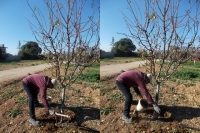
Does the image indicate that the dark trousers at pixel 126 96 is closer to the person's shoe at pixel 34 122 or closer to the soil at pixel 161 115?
the soil at pixel 161 115

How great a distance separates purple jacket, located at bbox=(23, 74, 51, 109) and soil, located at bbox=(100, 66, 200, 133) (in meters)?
1.24

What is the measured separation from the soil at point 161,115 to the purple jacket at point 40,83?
1.24 m

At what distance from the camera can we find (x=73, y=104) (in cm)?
446

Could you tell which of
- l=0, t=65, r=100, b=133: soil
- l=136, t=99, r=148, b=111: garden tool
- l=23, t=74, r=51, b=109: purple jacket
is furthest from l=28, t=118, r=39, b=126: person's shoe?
l=136, t=99, r=148, b=111: garden tool

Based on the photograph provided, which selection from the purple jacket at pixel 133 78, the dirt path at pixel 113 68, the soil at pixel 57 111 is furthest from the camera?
the dirt path at pixel 113 68

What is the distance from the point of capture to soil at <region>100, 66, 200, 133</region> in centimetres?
344

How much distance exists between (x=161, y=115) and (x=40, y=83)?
2.35m

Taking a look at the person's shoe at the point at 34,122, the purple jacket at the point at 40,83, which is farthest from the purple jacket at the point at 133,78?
the person's shoe at the point at 34,122

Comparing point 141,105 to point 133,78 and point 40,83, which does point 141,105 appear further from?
point 40,83

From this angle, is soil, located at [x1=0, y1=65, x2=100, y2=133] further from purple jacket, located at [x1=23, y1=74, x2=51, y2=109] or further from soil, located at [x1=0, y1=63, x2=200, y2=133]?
purple jacket, located at [x1=23, y1=74, x2=51, y2=109]

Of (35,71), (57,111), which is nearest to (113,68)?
(35,71)

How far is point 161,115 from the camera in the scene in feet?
12.4

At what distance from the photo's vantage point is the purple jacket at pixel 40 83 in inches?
125

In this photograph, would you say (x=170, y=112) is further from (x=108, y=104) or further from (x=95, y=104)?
(x=95, y=104)
